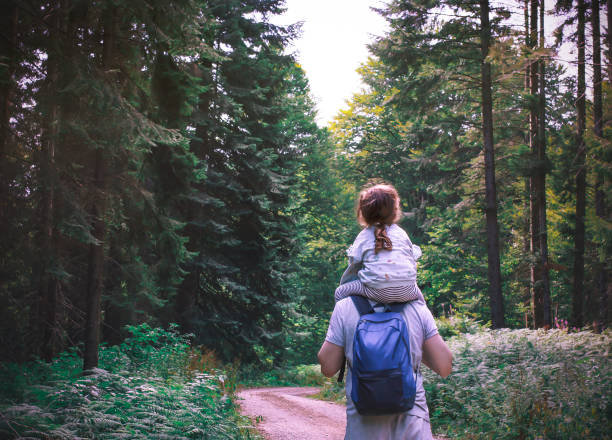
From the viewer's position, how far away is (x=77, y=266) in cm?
1073

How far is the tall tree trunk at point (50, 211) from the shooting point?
6.99m

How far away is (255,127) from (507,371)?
13.2 m

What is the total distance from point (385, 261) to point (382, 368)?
0.52 m

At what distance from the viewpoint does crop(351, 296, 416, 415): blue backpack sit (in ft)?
7.08

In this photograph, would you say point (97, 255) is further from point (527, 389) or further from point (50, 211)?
point (527, 389)

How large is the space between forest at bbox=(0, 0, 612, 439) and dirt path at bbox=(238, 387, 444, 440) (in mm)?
963

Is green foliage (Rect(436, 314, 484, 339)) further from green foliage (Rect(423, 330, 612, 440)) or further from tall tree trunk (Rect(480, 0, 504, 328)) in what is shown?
green foliage (Rect(423, 330, 612, 440))

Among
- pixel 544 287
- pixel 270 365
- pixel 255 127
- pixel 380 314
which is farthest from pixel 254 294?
pixel 380 314

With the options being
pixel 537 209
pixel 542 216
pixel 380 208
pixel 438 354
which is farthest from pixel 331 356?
pixel 537 209

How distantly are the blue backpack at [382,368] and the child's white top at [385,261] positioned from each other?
7.1 inches

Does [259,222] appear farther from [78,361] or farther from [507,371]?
[507,371]

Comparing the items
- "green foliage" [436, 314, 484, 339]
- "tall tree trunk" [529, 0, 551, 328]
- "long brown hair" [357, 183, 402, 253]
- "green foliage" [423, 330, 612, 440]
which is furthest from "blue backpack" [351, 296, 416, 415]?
"tall tree trunk" [529, 0, 551, 328]

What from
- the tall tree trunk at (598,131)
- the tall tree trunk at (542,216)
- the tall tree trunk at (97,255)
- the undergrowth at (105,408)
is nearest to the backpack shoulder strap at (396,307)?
the undergrowth at (105,408)

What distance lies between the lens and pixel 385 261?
94.6 inches
